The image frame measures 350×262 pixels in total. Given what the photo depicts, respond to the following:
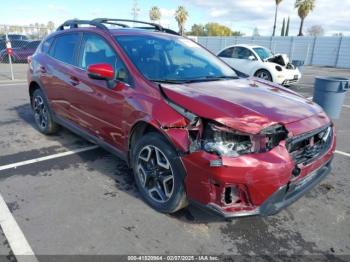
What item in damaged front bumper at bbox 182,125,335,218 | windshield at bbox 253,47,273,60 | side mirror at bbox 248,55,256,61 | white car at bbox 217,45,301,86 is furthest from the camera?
windshield at bbox 253,47,273,60

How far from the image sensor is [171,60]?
3.85 m

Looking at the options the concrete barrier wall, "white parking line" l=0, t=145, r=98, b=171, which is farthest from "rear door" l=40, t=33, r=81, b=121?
the concrete barrier wall

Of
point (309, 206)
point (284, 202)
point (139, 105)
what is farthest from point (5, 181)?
point (309, 206)

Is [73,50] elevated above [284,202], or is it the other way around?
[73,50]

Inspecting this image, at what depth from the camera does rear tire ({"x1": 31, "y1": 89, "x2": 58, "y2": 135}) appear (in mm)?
5314

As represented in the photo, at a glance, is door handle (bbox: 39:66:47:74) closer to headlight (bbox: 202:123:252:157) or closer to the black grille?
headlight (bbox: 202:123:252:157)

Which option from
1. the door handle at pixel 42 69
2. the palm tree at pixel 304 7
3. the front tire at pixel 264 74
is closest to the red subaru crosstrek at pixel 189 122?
the door handle at pixel 42 69

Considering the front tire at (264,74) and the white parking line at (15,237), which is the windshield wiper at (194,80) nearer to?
the white parking line at (15,237)

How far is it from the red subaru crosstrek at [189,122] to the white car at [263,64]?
7810 millimetres

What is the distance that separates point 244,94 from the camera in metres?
3.20

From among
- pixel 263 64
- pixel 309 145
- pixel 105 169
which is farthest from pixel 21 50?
pixel 309 145

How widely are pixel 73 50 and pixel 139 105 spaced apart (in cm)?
192

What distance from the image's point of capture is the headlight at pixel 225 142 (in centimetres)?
256

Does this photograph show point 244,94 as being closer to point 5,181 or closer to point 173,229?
point 173,229
